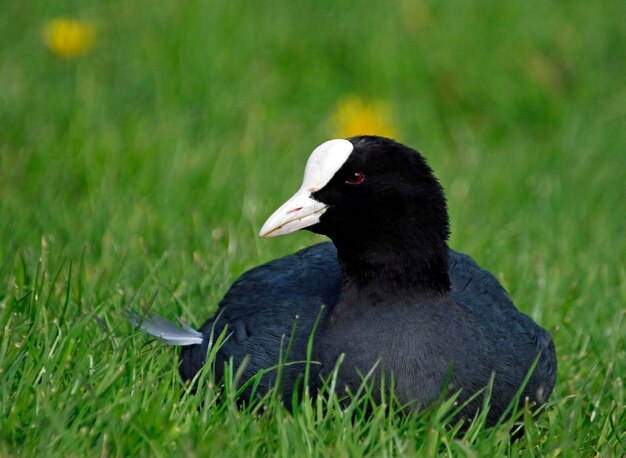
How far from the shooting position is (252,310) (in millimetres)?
3271

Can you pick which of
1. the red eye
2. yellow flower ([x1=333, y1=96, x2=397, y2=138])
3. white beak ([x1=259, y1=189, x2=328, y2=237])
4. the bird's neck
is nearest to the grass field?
yellow flower ([x1=333, y1=96, x2=397, y2=138])

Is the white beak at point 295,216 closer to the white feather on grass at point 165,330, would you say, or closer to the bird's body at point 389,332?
the bird's body at point 389,332

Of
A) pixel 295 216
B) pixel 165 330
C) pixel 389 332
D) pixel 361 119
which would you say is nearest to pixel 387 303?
pixel 389 332

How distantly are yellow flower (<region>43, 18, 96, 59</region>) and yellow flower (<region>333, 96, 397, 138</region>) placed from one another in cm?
130

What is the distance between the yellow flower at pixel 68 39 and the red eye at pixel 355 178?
113 inches

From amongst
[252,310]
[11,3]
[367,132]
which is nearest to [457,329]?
[252,310]

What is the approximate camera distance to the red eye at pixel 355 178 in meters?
3.01

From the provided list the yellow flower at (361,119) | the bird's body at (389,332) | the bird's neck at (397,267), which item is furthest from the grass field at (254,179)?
the bird's neck at (397,267)

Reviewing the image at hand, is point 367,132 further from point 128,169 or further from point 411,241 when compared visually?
point 411,241

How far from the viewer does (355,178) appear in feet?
9.88

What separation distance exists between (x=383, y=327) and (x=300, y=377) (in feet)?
0.85

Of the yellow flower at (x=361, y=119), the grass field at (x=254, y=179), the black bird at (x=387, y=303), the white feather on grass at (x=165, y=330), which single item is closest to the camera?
the grass field at (x=254, y=179)

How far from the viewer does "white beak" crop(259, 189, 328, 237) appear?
297 centimetres

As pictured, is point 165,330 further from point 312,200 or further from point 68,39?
point 68,39
